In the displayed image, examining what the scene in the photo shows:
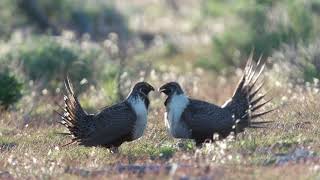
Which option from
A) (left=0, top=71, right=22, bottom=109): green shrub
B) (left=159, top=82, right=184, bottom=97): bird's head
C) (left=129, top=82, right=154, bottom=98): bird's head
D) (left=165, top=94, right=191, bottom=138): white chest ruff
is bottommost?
(left=0, top=71, right=22, bottom=109): green shrub

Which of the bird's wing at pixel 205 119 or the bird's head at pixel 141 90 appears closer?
the bird's wing at pixel 205 119

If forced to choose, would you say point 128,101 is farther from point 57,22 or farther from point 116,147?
point 57,22

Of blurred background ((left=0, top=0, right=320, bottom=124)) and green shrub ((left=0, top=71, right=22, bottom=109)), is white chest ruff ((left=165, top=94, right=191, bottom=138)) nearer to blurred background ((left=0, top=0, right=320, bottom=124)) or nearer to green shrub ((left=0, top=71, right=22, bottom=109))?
blurred background ((left=0, top=0, right=320, bottom=124))

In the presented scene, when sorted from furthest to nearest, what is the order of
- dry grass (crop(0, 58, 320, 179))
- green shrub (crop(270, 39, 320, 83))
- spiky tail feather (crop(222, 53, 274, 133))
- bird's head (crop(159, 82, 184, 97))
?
green shrub (crop(270, 39, 320, 83)) < spiky tail feather (crop(222, 53, 274, 133)) < bird's head (crop(159, 82, 184, 97)) < dry grass (crop(0, 58, 320, 179))

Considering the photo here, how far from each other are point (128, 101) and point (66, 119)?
834 mm

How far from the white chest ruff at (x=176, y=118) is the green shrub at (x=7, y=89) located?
18.9ft

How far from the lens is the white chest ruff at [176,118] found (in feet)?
37.9

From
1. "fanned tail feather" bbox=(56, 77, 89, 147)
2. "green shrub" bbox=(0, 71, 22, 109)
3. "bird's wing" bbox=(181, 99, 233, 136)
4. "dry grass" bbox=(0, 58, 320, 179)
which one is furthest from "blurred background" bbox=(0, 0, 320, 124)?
"bird's wing" bbox=(181, 99, 233, 136)

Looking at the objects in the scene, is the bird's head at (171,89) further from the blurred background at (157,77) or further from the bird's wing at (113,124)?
the blurred background at (157,77)

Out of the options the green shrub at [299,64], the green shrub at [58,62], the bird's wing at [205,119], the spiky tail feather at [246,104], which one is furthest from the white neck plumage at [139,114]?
the green shrub at [58,62]

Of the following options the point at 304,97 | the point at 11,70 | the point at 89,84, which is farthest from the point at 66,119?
the point at 89,84

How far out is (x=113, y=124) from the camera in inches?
461

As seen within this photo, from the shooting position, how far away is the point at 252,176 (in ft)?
30.8

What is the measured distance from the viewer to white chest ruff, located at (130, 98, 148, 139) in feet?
38.1
